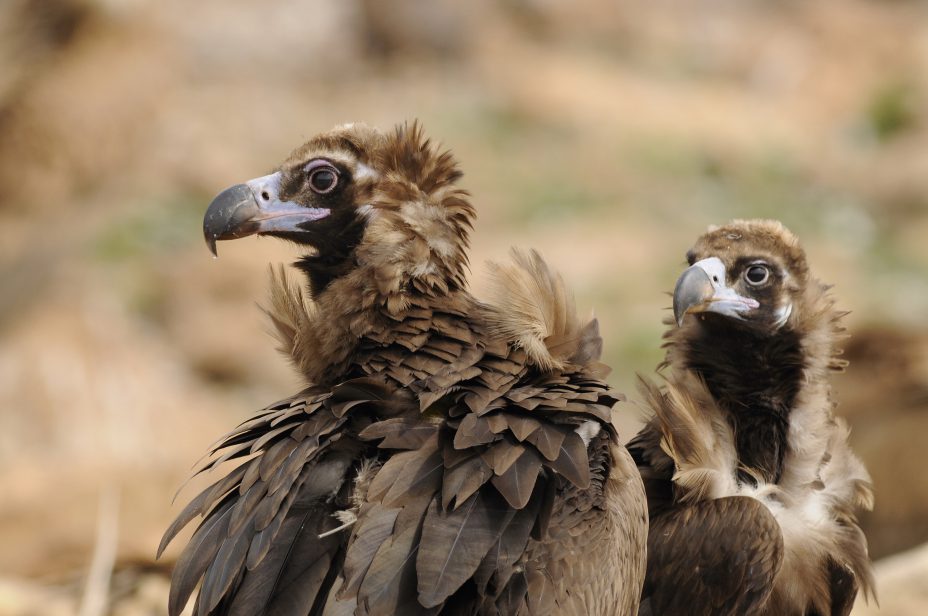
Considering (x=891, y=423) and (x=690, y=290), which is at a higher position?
(x=690, y=290)

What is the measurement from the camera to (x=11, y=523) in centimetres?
670

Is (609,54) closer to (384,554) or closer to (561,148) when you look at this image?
(561,148)

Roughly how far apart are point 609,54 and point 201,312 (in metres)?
9.71

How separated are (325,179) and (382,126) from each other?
12.4m

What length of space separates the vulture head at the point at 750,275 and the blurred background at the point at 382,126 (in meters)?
0.34

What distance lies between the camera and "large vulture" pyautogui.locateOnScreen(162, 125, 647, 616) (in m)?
3.06

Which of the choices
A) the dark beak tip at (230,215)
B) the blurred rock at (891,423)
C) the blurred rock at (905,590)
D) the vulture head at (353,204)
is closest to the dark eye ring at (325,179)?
the vulture head at (353,204)

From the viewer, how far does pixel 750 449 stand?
13.3 ft

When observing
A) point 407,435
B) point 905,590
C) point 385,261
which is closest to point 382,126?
point 905,590

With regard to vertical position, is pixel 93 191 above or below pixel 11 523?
above

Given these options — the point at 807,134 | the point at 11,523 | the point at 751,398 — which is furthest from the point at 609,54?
the point at 751,398

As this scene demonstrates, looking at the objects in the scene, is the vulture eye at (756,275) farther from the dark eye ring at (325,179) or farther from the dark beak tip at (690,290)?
the dark eye ring at (325,179)

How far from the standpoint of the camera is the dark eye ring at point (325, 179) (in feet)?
12.3

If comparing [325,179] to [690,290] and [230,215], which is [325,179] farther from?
[690,290]
